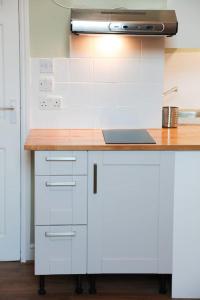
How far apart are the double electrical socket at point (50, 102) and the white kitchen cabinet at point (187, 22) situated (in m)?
0.85

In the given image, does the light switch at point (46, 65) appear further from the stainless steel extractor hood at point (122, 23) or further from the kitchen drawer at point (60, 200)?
the kitchen drawer at point (60, 200)

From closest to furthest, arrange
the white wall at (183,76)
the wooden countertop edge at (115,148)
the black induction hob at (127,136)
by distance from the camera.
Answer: the wooden countertop edge at (115,148), the black induction hob at (127,136), the white wall at (183,76)

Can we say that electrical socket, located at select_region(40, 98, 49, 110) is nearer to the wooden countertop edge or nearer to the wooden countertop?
the wooden countertop

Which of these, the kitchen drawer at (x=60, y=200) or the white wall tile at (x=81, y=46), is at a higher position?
the white wall tile at (x=81, y=46)

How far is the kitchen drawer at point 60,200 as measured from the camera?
257cm

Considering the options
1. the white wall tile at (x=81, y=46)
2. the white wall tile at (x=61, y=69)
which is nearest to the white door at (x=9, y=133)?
the white wall tile at (x=61, y=69)

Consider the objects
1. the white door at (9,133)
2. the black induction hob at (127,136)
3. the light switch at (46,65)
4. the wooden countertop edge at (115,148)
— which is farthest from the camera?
the light switch at (46,65)

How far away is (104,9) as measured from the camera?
9.30ft

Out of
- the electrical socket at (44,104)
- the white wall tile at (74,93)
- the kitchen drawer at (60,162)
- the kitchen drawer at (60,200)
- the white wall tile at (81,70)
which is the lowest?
the kitchen drawer at (60,200)

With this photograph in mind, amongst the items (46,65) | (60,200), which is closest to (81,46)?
(46,65)

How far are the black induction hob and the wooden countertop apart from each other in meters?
0.04

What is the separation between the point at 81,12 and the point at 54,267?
4.90 ft

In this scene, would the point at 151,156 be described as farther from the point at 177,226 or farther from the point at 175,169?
the point at 177,226

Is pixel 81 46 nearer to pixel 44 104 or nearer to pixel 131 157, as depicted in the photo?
pixel 44 104
